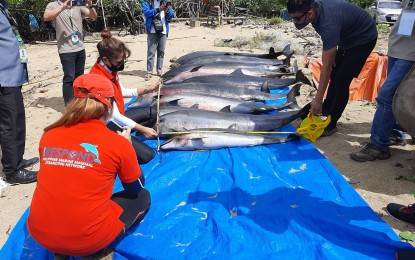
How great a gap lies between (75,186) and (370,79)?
222 inches

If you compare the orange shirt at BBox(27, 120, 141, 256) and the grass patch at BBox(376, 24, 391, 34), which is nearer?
the orange shirt at BBox(27, 120, 141, 256)

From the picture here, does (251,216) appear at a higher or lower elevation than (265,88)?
lower

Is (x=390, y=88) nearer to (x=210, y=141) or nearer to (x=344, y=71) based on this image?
(x=344, y=71)

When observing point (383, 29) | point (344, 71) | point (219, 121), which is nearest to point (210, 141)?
point (219, 121)

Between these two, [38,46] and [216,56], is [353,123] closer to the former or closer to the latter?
[216,56]

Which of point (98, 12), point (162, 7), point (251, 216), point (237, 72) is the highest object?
point (162, 7)

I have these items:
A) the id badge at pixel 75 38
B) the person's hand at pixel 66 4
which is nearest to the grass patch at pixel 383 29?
the id badge at pixel 75 38

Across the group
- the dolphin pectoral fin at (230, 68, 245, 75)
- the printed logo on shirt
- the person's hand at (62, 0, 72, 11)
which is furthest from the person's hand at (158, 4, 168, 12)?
the printed logo on shirt

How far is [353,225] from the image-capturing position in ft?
8.61

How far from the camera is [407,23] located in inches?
127

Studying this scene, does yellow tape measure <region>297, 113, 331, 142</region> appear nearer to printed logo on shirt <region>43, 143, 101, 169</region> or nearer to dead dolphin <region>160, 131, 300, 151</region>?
dead dolphin <region>160, 131, 300, 151</region>

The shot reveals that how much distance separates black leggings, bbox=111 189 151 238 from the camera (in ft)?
8.15

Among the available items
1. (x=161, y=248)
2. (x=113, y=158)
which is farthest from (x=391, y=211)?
(x=113, y=158)

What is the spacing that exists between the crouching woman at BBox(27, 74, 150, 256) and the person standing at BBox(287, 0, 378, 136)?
235 cm
